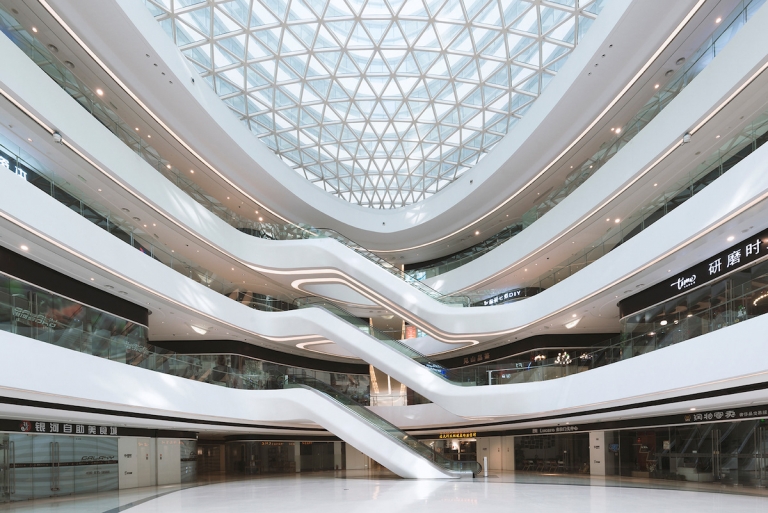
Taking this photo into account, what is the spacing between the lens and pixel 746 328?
14.8 m

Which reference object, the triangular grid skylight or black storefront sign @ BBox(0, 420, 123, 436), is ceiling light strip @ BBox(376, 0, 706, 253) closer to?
the triangular grid skylight

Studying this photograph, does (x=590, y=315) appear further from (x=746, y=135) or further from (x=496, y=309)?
(x=746, y=135)

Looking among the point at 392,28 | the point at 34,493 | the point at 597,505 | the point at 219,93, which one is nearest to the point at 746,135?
the point at 597,505

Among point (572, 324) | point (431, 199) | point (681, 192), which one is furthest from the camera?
point (431, 199)

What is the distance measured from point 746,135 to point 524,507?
12.0m

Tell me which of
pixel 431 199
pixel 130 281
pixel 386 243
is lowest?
pixel 130 281

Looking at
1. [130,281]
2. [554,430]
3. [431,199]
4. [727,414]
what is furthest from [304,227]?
[727,414]

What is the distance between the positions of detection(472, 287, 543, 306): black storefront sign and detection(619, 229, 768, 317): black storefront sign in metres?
6.04

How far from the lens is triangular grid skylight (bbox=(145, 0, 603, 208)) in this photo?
2759 cm

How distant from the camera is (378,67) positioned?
109ft

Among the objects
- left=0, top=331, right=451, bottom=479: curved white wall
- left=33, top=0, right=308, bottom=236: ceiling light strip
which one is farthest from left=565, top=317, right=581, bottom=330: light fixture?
left=33, top=0, right=308, bottom=236: ceiling light strip

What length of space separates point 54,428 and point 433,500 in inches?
591

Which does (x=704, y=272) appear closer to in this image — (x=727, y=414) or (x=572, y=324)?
(x=727, y=414)

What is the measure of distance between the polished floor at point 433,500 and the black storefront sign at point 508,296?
1103 centimetres
